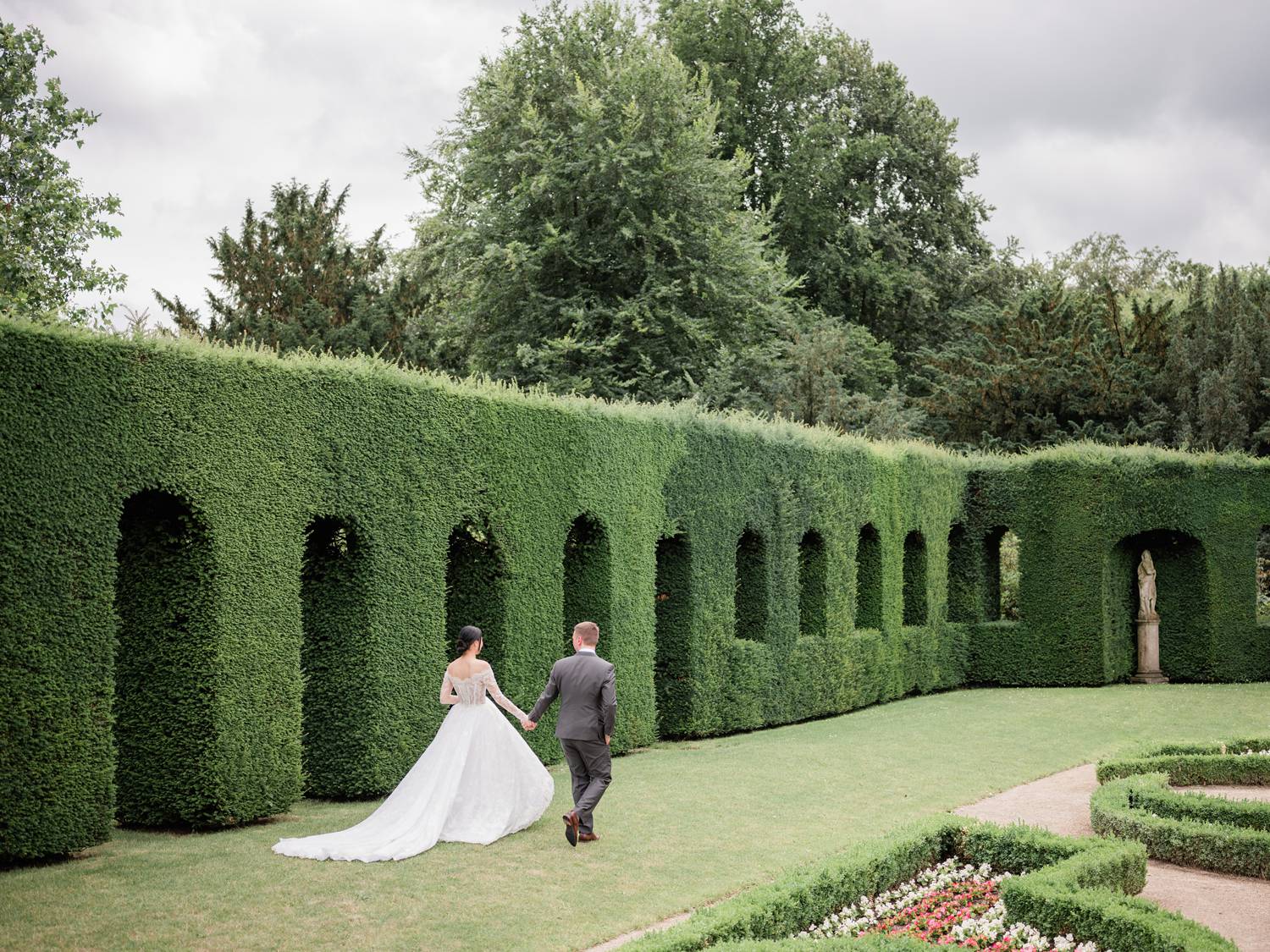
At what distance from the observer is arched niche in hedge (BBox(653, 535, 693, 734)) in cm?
1733

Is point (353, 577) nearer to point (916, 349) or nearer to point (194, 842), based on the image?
point (194, 842)

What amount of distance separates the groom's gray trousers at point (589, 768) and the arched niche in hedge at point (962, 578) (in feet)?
57.1

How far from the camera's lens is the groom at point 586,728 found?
995cm

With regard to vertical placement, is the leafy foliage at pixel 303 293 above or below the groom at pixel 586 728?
above

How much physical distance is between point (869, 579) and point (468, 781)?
538 inches

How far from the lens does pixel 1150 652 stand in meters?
25.9

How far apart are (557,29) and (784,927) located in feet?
85.8

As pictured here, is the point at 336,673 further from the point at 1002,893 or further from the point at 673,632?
the point at 1002,893

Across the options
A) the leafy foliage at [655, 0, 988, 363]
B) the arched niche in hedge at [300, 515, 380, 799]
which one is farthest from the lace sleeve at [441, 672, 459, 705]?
the leafy foliage at [655, 0, 988, 363]

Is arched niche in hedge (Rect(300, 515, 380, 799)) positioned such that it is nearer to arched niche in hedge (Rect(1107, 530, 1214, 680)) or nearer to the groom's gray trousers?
the groom's gray trousers

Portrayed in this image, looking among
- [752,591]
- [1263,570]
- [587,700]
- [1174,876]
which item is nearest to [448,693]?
[587,700]

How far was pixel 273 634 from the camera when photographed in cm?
1109

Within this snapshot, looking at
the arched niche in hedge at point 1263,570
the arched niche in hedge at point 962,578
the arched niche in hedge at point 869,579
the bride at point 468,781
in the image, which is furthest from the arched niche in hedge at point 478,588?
the arched niche in hedge at point 1263,570

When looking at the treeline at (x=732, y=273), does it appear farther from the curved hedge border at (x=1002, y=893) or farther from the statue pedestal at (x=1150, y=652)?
the curved hedge border at (x=1002, y=893)
